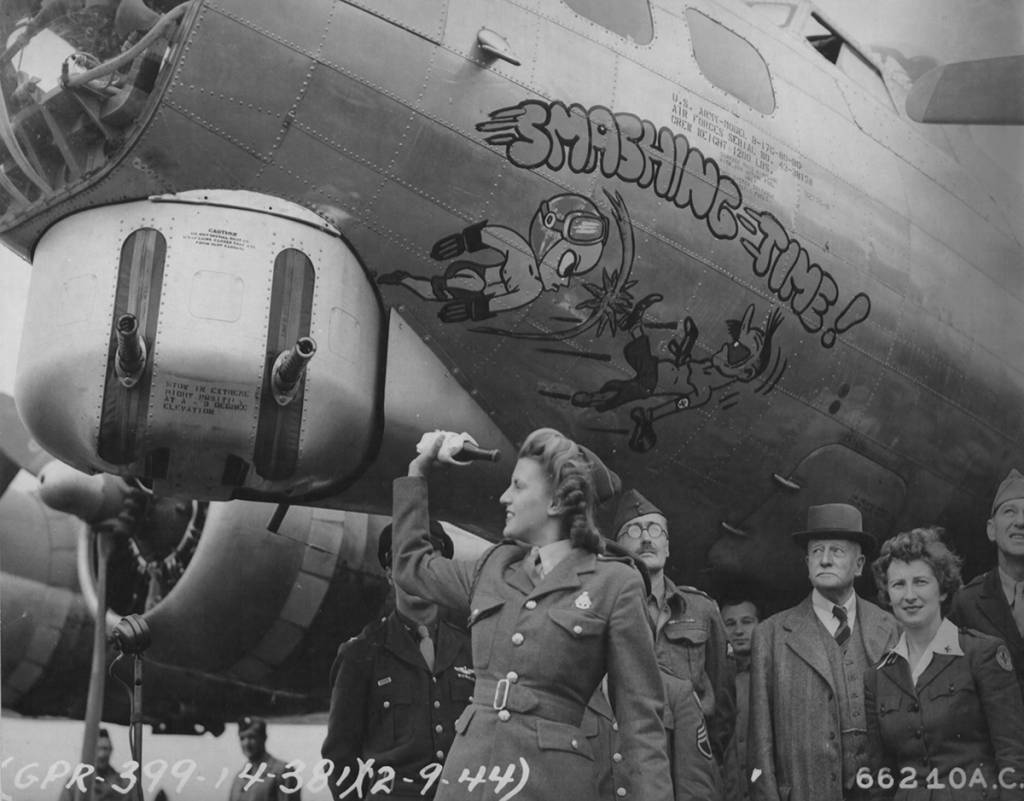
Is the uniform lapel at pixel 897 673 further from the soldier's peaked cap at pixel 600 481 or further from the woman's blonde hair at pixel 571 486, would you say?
the woman's blonde hair at pixel 571 486

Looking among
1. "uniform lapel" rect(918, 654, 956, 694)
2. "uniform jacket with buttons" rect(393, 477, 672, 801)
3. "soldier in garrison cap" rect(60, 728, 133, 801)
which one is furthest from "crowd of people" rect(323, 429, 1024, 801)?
"soldier in garrison cap" rect(60, 728, 133, 801)

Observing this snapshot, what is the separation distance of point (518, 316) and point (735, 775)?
7.02ft

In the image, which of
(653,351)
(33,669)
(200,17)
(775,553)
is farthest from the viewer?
(33,669)

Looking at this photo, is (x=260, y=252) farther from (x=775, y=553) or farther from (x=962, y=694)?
(x=962, y=694)

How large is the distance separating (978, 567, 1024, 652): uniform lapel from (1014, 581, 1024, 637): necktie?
2 cm

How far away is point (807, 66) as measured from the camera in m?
6.61

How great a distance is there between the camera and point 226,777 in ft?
19.8

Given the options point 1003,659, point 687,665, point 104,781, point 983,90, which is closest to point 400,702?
point 687,665

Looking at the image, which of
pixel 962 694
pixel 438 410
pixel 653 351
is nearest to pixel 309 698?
pixel 438 410

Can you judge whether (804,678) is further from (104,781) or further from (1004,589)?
(104,781)

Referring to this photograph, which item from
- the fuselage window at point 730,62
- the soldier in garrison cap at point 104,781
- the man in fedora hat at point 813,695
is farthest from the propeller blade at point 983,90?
the soldier in garrison cap at point 104,781

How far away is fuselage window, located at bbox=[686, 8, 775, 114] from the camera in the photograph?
19.9 feet

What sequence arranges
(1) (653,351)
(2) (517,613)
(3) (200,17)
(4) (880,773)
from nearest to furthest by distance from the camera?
1. (2) (517,613)
2. (3) (200,17)
3. (4) (880,773)
4. (1) (653,351)

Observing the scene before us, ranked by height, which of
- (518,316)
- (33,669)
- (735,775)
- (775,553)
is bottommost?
(735,775)
